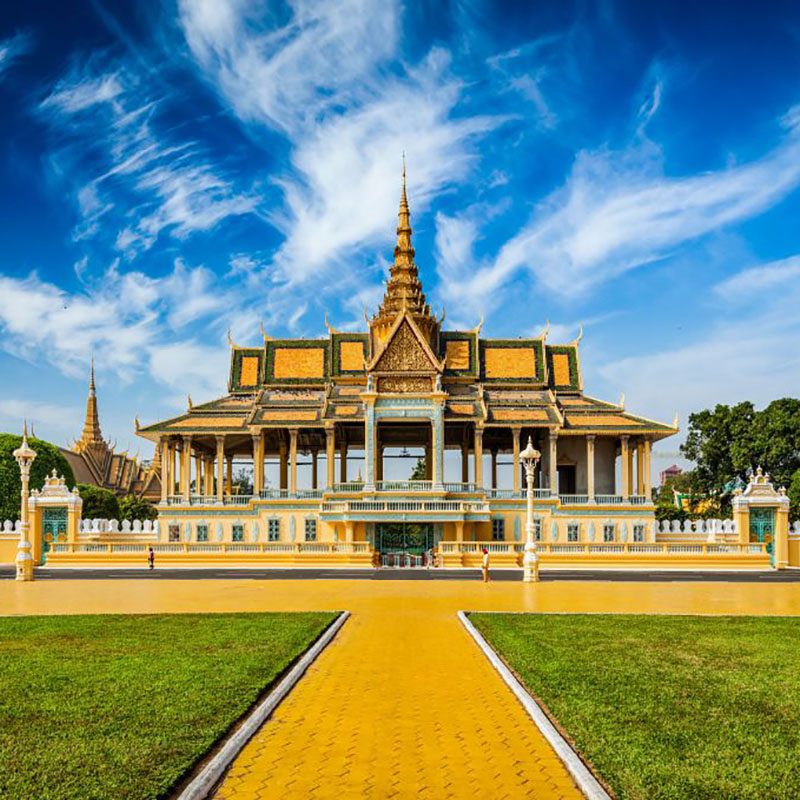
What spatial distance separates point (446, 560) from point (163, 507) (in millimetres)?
17765

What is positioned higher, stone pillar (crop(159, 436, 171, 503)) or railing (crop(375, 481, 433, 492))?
stone pillar (crop(159, 436, 171, 503))

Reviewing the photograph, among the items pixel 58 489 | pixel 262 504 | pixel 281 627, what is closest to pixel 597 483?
pixel 262 504

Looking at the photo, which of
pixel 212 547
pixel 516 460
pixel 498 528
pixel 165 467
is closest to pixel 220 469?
pixel 165 467

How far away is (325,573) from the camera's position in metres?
34.5

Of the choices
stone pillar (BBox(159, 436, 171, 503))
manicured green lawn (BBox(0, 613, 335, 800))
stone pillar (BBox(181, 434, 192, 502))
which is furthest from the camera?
stone pillar (BBox(181, 434, 192, 502))

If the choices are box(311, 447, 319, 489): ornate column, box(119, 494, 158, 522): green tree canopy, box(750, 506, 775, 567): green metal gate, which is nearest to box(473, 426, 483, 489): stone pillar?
box(311, 447, 319, 489): ornate column

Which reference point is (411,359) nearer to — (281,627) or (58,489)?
(58,489)

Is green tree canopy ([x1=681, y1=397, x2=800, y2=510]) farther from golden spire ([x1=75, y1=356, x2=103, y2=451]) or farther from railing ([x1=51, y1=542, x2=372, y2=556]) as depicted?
golden spire ([x1=75, y1=356, x2=103, y2=451])

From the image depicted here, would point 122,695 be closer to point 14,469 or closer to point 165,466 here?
point 165,466

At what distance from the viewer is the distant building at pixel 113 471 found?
89.2 meters

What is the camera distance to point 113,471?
92.3 metres

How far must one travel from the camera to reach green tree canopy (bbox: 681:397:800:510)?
176ft

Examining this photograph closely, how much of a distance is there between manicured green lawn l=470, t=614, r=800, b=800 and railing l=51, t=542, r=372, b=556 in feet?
84.3

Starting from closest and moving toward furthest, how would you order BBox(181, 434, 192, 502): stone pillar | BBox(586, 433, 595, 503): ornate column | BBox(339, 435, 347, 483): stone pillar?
BBox(586, 433, 595, 503): ornate column < BBox(181, 434, 192, 502): stone pillar < BBox(339, 435, 347, 483): stone pillar
